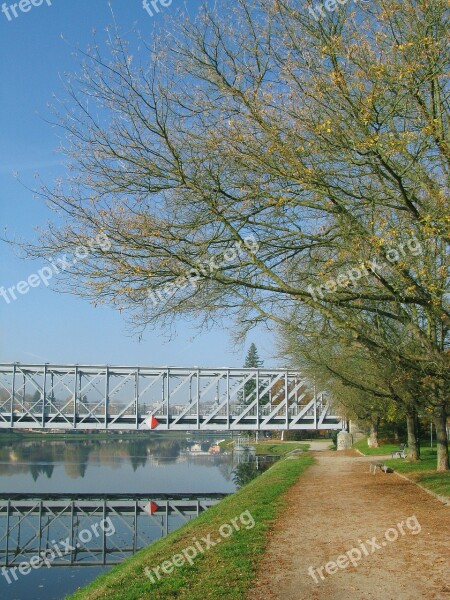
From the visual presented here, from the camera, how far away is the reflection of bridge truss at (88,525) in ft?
67.5

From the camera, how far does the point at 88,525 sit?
1040 inches

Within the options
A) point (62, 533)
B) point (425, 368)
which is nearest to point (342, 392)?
point (62, 533)

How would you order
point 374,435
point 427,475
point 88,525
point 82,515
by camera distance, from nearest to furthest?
point 427,475
point 88,525
point 82,515
point 374,435

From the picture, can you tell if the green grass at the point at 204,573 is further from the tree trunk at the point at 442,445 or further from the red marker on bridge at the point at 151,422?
the red marker on bridge at the point at 151,422

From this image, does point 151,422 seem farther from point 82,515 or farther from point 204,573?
Answer: point 204,573

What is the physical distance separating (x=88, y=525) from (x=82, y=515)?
2.64 meters

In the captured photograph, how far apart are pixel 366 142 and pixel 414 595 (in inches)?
228

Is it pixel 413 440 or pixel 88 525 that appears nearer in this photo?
pixel 88 525

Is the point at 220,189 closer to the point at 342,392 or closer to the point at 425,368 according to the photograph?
the point at 425,368

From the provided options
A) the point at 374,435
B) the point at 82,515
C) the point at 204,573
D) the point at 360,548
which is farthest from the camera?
the point at 374,435

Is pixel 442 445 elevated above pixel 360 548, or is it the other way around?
pixel 442 445

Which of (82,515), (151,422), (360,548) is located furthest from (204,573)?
(151,422)

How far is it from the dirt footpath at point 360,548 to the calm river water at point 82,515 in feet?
19.2

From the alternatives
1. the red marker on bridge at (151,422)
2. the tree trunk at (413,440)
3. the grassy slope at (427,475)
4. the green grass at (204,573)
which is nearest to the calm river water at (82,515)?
the red marker on bridge at (151,422)
